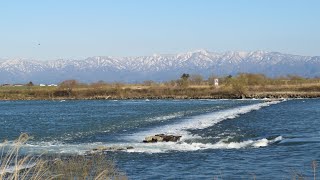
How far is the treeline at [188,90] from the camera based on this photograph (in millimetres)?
135500

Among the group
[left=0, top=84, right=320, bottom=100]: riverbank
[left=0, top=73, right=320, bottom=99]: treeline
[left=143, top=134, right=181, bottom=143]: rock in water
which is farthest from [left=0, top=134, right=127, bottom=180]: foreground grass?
[left=0, top=73, right=320, bottom=99]: treeline

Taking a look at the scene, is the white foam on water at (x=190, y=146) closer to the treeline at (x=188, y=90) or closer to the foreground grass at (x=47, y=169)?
the foreground grass at (x=47, y=169)

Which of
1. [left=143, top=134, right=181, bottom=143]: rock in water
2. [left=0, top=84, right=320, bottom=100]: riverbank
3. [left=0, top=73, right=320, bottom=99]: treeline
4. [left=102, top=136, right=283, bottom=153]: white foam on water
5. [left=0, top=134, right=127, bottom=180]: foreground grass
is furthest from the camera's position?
[left=0, top=73, right=320, bottom=99]: treeline

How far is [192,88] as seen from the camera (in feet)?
486

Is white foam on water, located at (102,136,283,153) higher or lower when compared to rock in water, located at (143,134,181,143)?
lower

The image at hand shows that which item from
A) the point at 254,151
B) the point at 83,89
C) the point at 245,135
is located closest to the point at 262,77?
the point at 83,89

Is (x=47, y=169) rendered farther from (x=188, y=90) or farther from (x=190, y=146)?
(x=188, y=90)

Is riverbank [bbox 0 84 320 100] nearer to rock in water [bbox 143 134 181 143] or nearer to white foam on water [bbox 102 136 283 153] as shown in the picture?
rock in water [bbox 143 134 181 143]

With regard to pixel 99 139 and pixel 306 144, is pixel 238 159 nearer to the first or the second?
pixel 306 144

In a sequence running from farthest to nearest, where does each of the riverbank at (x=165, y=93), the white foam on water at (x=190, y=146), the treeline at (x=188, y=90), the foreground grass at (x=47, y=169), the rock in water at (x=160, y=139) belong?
the treeline at (x=188, y=90) < the riverbank at (x=165, y=93) < the rock in water at (x=160, y=139) < the white foam on water at (x=190, y=146) < the foreground grass at (x=47, y=169)

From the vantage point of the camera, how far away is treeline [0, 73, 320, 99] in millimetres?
135500

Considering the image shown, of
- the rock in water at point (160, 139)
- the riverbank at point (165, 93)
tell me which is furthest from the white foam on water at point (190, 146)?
the riverbank at point (165, 93)

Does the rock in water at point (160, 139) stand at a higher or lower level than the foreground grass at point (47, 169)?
lower

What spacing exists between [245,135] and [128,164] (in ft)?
51.5
